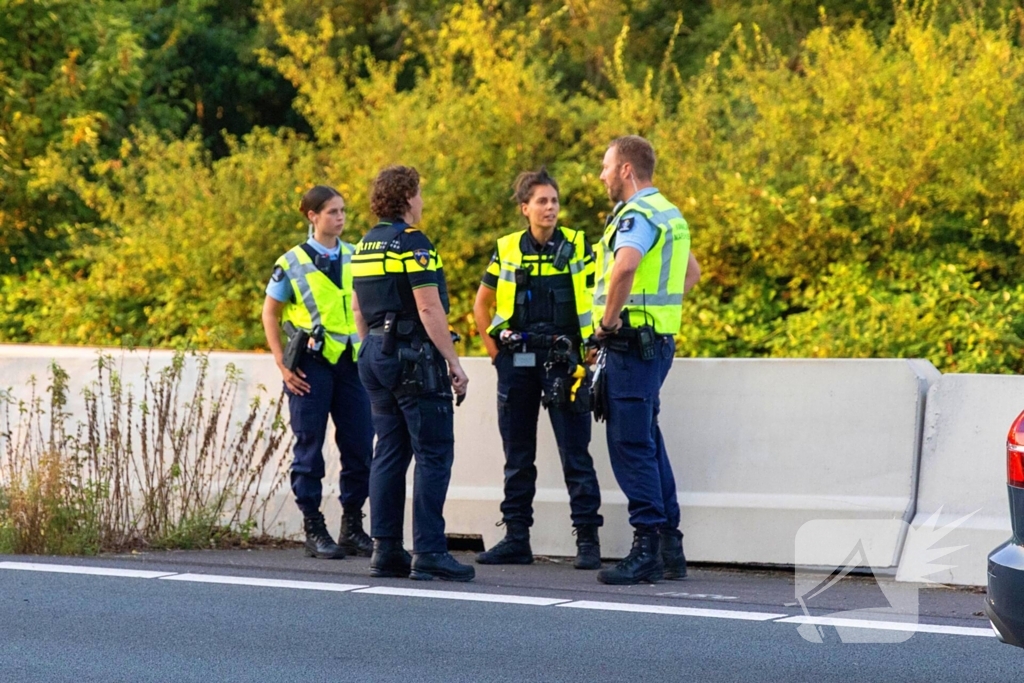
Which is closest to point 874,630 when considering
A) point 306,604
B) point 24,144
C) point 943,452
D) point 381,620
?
point 943,452

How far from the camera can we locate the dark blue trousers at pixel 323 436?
319 inches

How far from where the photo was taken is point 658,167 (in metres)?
12.3

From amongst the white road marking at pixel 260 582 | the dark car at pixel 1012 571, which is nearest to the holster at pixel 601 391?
the white road marking at pixel 260 582

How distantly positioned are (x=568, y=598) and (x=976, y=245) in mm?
5652

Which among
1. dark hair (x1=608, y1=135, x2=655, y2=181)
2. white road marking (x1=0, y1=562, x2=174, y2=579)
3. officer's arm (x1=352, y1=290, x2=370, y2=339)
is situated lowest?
white road marking (x1=0, y1=562, x2=174, y2=579)

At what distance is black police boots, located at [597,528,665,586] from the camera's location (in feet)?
23.3

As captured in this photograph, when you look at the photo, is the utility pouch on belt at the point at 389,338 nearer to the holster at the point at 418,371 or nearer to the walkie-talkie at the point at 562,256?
the holster at the point at 418,371

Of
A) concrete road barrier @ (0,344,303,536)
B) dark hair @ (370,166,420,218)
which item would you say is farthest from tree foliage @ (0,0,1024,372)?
dark hair @ (370,166,420,218)

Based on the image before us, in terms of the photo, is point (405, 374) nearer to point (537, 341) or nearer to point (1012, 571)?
point (537, 341)

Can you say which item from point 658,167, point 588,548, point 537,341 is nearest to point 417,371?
point 537,341

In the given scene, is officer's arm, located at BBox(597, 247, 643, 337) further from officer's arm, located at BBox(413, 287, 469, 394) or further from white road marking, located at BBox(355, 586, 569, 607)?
white road marking, located at BBox(355, 586, 569, 607)

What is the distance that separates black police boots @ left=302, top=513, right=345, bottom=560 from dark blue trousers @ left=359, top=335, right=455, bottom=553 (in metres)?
0.67

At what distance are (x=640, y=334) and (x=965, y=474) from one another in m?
1.62

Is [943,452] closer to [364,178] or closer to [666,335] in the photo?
[666,335]
